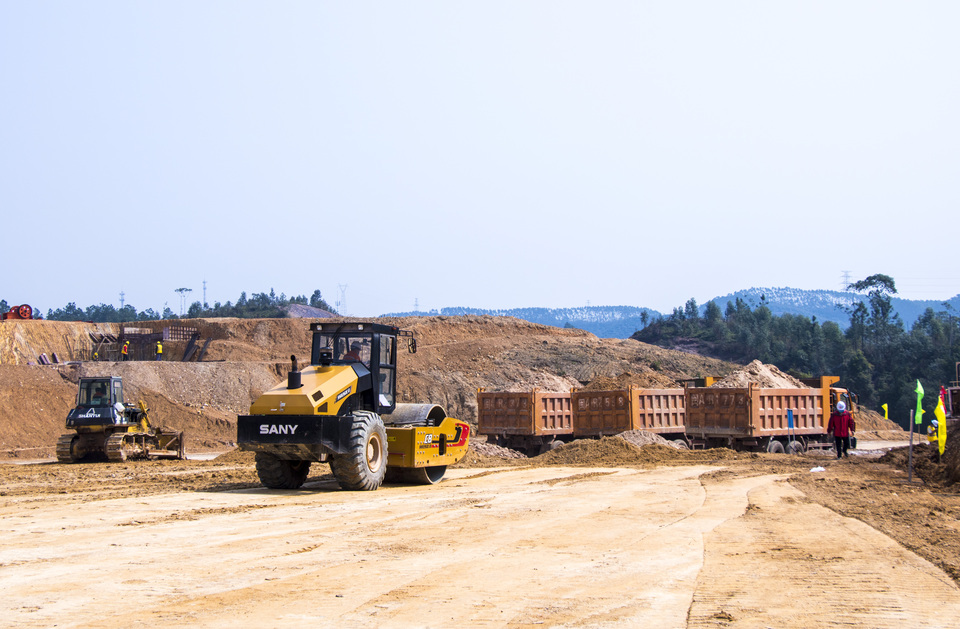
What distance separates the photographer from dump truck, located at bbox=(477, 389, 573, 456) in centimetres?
2502

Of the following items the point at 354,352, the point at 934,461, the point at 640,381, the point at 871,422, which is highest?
the point at 354,352

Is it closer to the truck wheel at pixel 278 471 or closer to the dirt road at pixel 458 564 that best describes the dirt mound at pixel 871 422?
the dirt road at pixel 458 564

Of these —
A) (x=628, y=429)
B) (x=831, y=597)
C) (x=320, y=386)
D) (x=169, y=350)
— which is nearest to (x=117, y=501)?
(x=320, y=386)

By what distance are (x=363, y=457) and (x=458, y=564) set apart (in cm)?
604

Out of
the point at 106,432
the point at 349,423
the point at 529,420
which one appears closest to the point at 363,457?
the point at 349,423

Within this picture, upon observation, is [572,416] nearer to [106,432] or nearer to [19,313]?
[106,432]

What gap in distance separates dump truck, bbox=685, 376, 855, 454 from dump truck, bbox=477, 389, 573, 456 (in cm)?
379

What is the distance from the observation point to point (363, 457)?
13.5 m

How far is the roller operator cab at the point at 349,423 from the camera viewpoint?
13.0 metres

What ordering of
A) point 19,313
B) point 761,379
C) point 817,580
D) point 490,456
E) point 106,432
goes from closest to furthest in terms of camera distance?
point 817,580 → point 106,432 → point 490,456 → point 761,379 → point 19,313

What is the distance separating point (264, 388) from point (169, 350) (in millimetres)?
14624

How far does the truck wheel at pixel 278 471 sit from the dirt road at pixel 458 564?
1.39m

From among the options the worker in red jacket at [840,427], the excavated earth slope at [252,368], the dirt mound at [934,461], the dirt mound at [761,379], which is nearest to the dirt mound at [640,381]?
the excavated earth slope at [252,368]

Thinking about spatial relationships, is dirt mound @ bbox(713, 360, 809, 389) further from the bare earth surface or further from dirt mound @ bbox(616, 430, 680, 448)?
the bare earth surface
